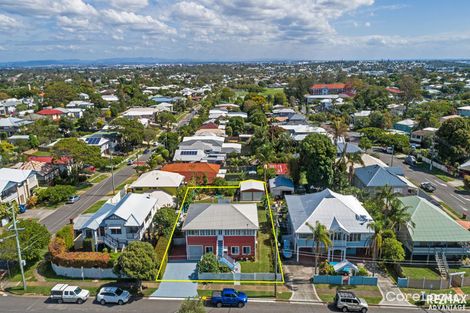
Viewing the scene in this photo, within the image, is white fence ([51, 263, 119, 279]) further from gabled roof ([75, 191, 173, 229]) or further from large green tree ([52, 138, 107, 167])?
large green tree ([52, 138, 107, 167])

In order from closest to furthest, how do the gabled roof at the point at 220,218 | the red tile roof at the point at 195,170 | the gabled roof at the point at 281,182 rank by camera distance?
the gabled roof at the point at 220,218 → the gabled roof at the point at 281,182 → the red tile roof at the point at 195,170

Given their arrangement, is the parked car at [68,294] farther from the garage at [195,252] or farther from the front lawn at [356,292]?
the front lawn at [356,292]

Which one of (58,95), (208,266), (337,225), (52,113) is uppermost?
(58,95)

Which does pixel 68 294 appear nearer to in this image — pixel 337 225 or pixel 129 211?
pixel 129 211

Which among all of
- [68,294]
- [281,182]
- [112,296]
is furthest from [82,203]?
[281,182]

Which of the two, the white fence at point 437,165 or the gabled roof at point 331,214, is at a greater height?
the gabled roof at point 331,214

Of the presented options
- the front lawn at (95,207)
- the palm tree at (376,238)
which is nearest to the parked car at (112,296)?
the front lawn at (95,207)

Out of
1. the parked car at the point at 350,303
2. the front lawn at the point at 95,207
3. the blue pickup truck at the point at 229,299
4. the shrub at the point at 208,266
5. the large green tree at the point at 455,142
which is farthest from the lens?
the large green tree at the point at 455,142
